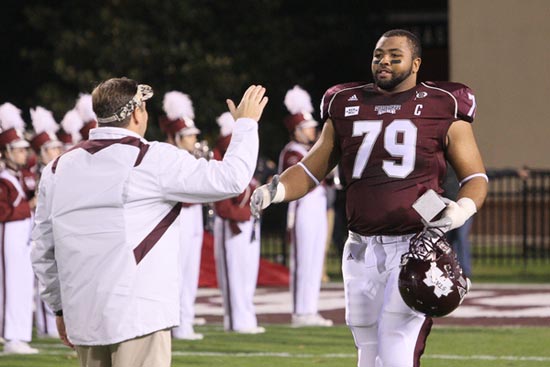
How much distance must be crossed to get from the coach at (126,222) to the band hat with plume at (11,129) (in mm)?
5858

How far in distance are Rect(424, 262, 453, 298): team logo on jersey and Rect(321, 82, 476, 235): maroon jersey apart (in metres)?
0.35

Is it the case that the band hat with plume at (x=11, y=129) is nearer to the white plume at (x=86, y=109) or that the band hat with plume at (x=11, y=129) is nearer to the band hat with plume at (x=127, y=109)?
the white plume at (x=86, y=109)

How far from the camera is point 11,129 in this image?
1158 centimetres

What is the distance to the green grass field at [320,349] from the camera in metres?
9.77

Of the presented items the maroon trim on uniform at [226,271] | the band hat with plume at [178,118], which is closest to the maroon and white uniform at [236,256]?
the maroon trim on uniform at [226,271]

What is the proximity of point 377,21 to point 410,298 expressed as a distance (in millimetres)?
26166

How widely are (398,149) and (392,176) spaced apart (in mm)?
128

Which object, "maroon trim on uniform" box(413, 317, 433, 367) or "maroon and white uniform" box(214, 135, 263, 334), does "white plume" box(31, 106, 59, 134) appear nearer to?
"maroon and white uniform" box(214, 135, 263, 334)

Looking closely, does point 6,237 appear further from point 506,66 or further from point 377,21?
point 377,21

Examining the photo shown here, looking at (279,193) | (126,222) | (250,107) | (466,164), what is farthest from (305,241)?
(126,222)

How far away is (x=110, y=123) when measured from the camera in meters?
5.71

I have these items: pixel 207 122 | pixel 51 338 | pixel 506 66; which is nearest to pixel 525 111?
pixel 506 66

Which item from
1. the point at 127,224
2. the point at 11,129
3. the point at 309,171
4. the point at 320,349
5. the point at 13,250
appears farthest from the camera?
the point at 11,129

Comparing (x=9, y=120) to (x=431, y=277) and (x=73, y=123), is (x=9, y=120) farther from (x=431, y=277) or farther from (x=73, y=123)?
(x=431, y=277)
